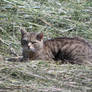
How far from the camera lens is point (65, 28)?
11.2 m

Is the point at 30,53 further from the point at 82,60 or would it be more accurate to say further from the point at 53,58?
the point at 82,60

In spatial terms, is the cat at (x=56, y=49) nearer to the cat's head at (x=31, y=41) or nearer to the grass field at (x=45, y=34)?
the cat's head at (x=31, y=41)

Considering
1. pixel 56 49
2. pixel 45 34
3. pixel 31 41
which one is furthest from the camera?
pixel 45 34

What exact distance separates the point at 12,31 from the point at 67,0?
9.48ft

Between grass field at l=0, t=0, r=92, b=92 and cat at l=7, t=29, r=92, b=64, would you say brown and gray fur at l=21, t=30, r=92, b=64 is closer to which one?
cat at l=7, t=29, r=92, b=64

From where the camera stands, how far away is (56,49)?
9.39 m

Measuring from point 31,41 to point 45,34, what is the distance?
1.47 m

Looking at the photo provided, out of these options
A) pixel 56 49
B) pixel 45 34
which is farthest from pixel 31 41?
pixel 45 34

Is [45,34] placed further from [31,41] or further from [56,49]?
[31,41]

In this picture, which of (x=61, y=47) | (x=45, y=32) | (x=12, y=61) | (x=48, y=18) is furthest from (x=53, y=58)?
(x=48, y=18)

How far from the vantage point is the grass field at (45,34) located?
7.18m

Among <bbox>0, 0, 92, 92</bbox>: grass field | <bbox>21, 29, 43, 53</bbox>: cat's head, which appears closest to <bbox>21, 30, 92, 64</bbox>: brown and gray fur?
<bbox>21, 29, 43, 53</bbox>: cat's head

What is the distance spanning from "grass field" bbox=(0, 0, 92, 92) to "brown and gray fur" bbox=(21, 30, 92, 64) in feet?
1.72

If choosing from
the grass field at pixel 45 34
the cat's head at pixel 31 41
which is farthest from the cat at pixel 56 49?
the grass field at pixel 45 34
